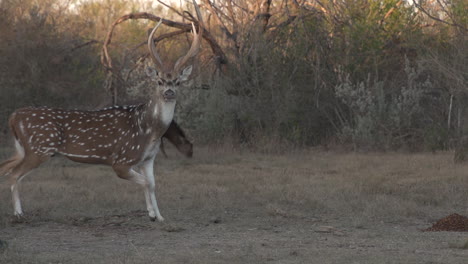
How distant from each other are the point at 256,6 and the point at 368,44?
124 inches

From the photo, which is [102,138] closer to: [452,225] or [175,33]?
[452,225]

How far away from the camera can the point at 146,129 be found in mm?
9992

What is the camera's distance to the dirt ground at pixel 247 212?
25.0ft

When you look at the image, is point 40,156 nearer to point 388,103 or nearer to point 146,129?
point 146,129

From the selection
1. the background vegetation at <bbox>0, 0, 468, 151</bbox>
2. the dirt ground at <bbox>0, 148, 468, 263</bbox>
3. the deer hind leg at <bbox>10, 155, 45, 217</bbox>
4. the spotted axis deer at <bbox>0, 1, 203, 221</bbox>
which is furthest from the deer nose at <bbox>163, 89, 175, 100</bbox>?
the background vegetation at <bbox>0, 0, 468, 151</bbox>

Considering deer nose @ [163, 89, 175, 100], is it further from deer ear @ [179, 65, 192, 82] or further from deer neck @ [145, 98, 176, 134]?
deer ear @ [179, 65, 192, 82]

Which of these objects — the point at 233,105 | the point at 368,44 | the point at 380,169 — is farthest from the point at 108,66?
the point at 380,169

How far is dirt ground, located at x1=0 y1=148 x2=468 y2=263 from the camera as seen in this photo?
25.0ft

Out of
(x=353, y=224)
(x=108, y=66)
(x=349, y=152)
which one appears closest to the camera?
(x=353, y=224)

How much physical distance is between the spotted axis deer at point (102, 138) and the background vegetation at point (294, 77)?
338 inches

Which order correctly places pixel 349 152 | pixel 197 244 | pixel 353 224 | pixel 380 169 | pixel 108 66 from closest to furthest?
pixel 197 244
pixel 353 224
pixel 380 169
pixel 349 152
pixel 108 66

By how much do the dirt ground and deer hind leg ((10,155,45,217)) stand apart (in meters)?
0.22

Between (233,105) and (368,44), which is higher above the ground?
(368,44)

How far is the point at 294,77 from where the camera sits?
19969mm
